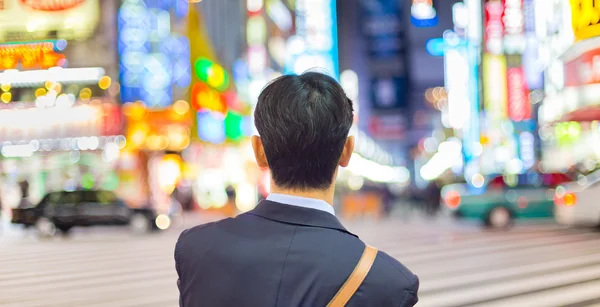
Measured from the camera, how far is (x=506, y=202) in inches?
792

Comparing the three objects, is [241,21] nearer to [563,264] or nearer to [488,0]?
[488,0]

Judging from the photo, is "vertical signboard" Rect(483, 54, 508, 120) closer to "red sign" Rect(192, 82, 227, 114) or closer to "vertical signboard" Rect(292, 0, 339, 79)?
"red sign" Rect(192, 82, 227, 114)

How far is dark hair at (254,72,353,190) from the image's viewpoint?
2.00m

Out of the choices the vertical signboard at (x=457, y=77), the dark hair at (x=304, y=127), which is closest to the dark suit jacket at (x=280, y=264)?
the dark hair at (x=304, y=127)

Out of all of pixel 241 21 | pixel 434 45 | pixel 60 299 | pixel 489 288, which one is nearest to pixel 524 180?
pixel 489 288

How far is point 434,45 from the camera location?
51.8m

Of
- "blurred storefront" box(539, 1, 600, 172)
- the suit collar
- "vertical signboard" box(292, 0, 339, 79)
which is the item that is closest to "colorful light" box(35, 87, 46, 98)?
"blurred storefront" box(539, 1, 600, 172)

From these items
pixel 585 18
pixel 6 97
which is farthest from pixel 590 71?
pixel 6 97

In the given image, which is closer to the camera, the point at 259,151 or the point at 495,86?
the point at 259,151

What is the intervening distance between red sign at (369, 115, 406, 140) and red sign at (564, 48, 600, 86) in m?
41.9

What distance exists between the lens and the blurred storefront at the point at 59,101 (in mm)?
27891

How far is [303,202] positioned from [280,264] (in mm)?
226

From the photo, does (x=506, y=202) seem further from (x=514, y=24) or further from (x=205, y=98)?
(x=205, y=98)

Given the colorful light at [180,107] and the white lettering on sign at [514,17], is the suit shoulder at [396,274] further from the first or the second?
the colorful light at [180,107]
